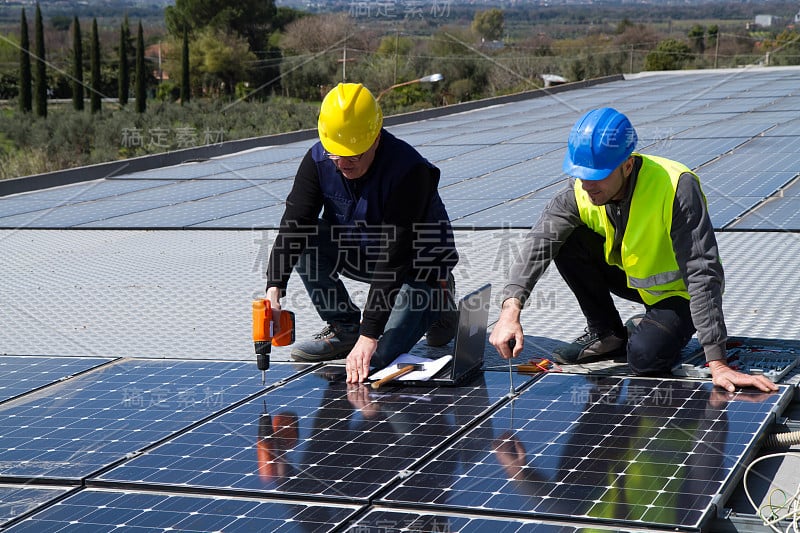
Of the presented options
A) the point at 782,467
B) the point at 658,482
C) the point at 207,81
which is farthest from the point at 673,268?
the point at 207,81

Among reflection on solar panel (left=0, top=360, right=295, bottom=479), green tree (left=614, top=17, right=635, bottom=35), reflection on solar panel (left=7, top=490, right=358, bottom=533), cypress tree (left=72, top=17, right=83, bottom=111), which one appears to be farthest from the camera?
green tree (left=614, top=17, right=635, bottom=35)

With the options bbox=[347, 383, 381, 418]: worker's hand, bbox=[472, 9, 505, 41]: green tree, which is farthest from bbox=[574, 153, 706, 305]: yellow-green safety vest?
bbox=[472, 9, 505, 41]: green tree

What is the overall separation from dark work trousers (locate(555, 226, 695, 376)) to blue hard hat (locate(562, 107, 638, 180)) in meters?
0.58

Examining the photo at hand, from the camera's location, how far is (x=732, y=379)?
4.03 m

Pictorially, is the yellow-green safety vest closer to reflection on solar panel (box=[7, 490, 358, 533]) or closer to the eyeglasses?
the eyeglasses

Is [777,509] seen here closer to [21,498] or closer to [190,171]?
[21,498]

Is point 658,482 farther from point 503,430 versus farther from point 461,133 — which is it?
point 461,133

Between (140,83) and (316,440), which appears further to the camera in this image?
(140,83)

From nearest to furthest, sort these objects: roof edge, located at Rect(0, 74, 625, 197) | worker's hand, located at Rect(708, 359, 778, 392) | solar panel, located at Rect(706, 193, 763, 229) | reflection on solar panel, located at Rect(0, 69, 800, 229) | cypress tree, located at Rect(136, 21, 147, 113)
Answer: worker's hand, located at Rect(708, 359, 778, 392)
solar panel, located at Rect(706, 193, 763, 229)
reflection on solar panel, located at Rect(0, 69, 800, 229)
roof edge, located at Rect(0, 74, 625, 197)
cypress tree, located at Rect(136, 21, 147, 113)

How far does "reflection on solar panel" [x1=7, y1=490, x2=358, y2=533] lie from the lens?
9.67ft

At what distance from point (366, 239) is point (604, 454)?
6.34 feet

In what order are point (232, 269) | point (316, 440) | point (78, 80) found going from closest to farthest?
point (316, 440), point (232, 269), point (78, 80)

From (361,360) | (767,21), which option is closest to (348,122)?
(361,360)

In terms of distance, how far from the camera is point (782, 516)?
9.66 feet
